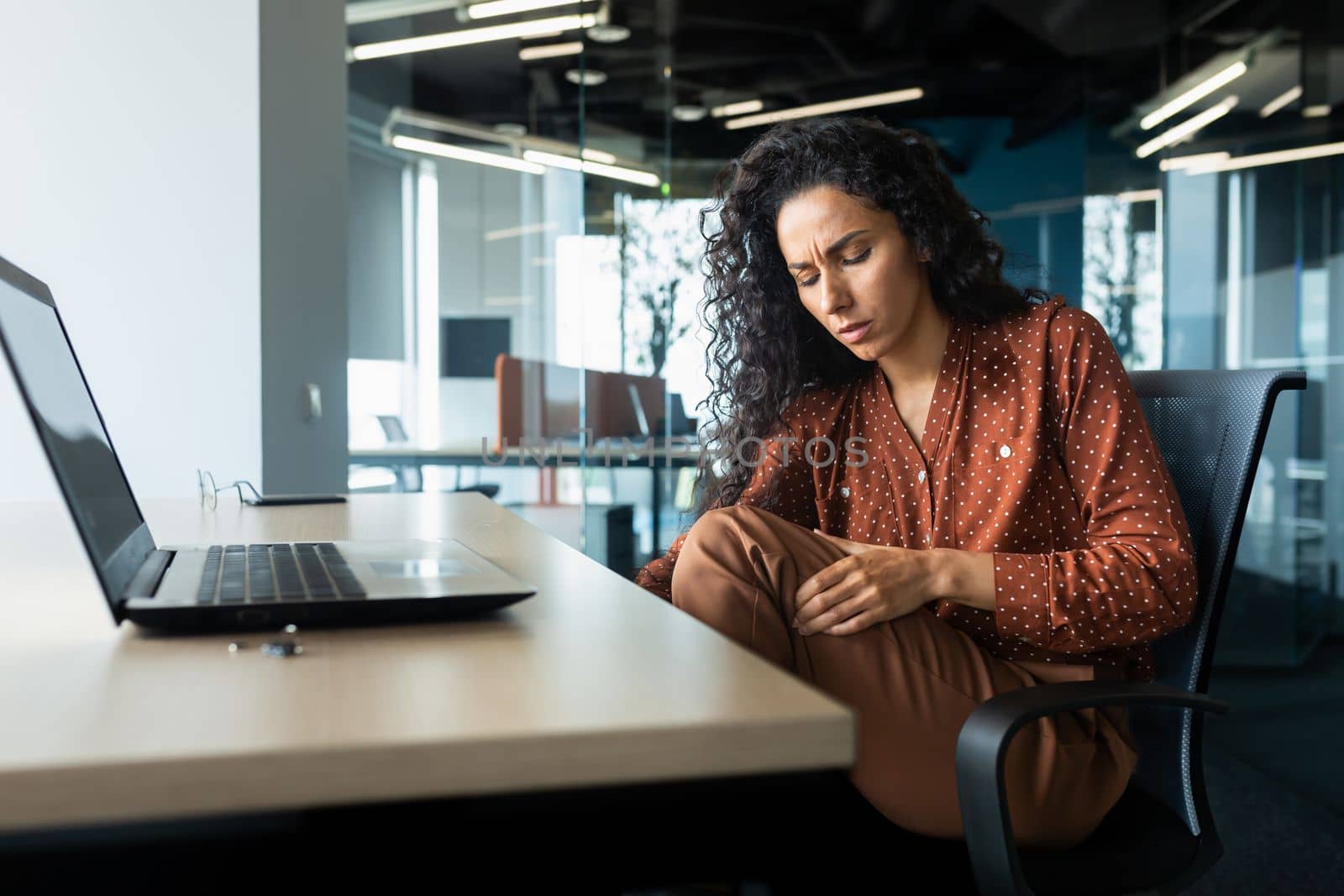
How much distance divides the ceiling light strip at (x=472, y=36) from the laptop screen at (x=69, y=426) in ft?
11.1

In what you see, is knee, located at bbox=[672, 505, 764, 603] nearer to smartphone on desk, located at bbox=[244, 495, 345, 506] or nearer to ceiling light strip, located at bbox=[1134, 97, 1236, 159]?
smartphone on desk, located at bbox=[244, 495, 345, 506]

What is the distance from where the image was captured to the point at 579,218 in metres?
4.13

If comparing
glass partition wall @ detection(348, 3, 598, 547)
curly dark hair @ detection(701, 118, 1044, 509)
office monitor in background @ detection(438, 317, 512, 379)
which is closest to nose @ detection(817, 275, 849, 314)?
curly dark hair @ detection(701, 118, 1044, 509)

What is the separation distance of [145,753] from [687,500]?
3982 mm

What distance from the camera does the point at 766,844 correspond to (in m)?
0.57

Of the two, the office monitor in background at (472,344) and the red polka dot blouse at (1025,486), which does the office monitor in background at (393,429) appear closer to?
the office monitor in background at (472,344)

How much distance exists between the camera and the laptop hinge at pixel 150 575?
31.5 inches

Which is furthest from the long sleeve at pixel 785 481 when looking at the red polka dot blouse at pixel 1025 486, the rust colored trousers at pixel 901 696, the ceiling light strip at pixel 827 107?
the ceiling light strip at pixel 827 107

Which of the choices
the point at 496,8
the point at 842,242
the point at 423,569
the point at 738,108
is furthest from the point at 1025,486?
the point at 738,108

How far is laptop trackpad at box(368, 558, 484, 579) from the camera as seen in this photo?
34.5 inches

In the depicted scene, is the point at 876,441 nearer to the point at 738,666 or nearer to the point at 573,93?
the point at 738,666

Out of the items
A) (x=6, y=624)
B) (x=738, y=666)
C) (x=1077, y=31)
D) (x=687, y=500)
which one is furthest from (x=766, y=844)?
(x=1077, y=31)

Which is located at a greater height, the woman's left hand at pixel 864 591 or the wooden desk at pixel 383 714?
the wooden desk at pixel 383 714

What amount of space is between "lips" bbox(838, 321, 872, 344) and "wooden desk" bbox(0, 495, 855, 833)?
91 cm
